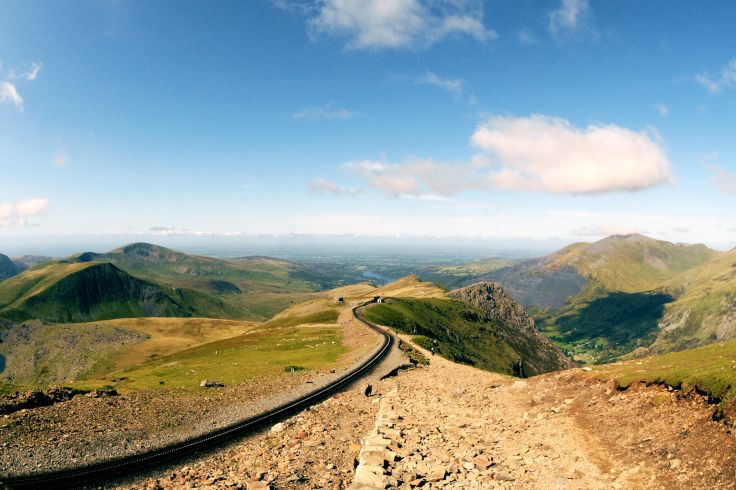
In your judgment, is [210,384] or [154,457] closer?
[154,457]

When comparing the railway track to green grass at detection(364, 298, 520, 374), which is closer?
the railway track

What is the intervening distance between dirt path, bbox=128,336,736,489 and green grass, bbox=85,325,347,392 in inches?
848

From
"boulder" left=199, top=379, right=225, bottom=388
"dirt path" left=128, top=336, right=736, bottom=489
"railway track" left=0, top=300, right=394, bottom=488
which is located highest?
"dirt path" left=128, top=336, right=736, bottom=489

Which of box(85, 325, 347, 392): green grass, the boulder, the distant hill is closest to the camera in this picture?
the boulder

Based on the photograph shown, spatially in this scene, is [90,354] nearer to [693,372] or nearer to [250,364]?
[250,364]

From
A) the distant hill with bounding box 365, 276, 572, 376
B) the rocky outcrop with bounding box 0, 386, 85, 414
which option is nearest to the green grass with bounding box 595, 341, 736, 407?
the rocky outcrop with bounding box 0, 386, 85, 414

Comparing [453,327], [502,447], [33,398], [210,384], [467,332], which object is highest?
[502,447]

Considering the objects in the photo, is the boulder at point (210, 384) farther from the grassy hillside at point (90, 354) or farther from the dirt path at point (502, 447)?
the grassy hillside at point (90, 354)

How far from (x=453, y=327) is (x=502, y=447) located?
12537cm

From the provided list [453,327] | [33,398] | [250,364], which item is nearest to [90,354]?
[250,364]

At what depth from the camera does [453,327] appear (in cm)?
14438

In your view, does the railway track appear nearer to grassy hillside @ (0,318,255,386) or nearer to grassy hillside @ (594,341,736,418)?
grassy hillside @ (594,341,736,418)

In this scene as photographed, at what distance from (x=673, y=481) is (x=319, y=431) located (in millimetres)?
21734

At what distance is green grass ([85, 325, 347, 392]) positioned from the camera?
162ft
